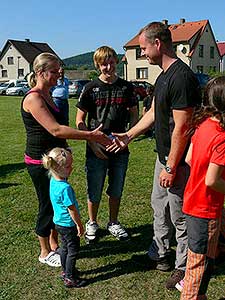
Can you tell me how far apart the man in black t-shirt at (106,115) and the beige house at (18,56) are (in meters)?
56.3

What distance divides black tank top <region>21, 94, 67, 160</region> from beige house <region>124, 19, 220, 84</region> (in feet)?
140

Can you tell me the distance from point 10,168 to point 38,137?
4505 mm

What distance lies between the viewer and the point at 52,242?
402 cm

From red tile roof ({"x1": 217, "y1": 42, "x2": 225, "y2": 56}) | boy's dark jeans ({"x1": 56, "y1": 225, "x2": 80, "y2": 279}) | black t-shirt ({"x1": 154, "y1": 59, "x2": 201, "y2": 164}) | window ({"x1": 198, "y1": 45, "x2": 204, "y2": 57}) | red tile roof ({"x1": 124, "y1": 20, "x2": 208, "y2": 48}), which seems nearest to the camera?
black t-shirt ({"x1": 154, "y1": 59, "x2": 201, "y2": 164})

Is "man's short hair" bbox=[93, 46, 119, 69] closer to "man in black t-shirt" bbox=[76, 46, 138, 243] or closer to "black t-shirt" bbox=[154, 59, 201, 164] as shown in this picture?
"man in black t-shirt" bbox=[76, 46, 138, 243]

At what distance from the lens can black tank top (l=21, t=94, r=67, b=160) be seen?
345 centimetres

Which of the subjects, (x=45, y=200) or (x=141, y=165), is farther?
(x=141, y=165)

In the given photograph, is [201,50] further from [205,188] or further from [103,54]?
[205,188]

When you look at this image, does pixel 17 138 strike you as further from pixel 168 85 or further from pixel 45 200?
pixel 168 85

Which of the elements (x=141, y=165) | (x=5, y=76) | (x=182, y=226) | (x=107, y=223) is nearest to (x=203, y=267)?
(x=182, y=226)

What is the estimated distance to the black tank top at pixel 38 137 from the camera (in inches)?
136

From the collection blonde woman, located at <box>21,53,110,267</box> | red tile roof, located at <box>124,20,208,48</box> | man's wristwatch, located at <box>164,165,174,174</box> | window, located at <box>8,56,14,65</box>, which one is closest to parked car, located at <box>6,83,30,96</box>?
red tile roof, located at <box>124,20,208,48</box>

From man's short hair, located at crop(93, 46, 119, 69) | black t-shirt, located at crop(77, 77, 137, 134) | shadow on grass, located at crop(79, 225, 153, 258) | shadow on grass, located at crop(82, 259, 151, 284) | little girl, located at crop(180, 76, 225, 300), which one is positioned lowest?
shadow on grass, located at crop(82, 259, 151, 284)

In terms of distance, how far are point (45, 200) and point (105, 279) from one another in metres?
0.89
